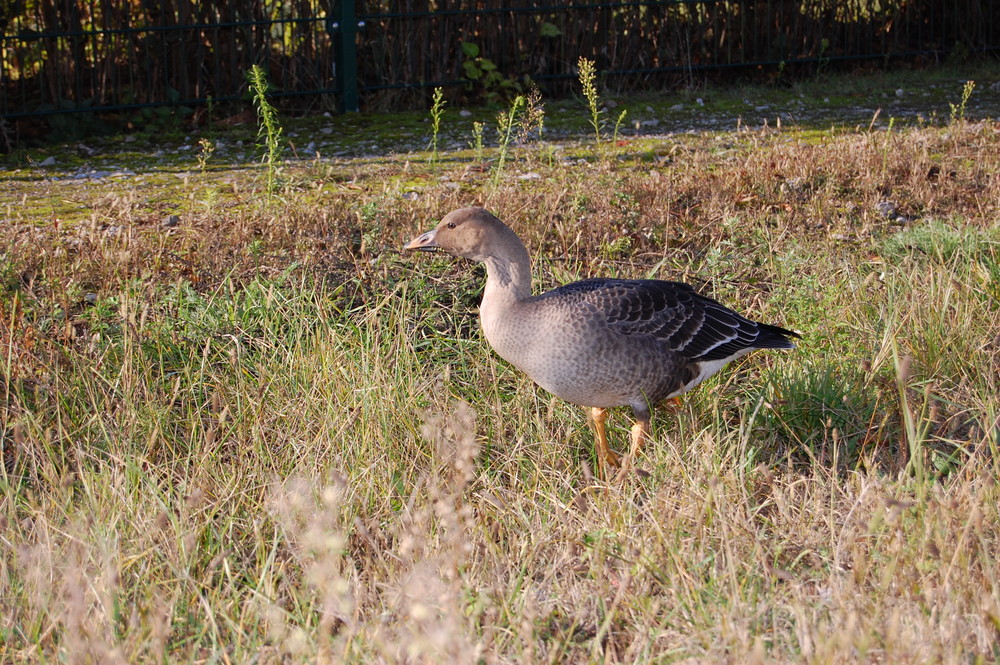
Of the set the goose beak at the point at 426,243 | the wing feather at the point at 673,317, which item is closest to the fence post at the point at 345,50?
the goose beak at the point at 426,243

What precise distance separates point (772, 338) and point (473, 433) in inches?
56.6

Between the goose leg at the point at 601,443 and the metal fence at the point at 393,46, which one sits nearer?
the goose leg at the point at 601,443

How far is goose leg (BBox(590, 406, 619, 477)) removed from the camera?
4.31m

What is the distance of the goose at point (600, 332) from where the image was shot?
4059 millimetres

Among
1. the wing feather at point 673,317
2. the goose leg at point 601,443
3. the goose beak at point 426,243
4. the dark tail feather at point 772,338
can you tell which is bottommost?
the goose leg at point 601,443

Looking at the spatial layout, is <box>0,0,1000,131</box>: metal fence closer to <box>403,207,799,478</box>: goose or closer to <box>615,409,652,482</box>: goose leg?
<box>403,207,799,478</box>: goose

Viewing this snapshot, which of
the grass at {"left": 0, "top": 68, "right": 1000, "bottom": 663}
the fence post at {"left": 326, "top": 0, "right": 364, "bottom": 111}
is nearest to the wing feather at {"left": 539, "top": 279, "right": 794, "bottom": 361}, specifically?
the grass at {"left": 0, "top": 68, "right": 1000, "bottom": 663}

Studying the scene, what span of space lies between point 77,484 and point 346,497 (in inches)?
43.5

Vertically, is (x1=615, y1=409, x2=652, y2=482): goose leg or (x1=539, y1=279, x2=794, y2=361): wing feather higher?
(x1=539, y1=279, x2=794, y2=361): wing feather

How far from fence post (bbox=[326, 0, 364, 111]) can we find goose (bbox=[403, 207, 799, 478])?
222 inches

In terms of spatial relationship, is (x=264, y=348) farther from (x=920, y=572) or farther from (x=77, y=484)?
(x=920, y=572)

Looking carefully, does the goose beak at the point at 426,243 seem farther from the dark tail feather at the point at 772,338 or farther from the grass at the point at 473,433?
the dark tail feather at the point at 772,338

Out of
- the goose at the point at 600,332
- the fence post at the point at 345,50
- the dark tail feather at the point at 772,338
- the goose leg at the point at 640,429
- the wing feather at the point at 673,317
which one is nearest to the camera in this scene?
the goose at the point at 600,332

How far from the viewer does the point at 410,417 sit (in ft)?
14.2
